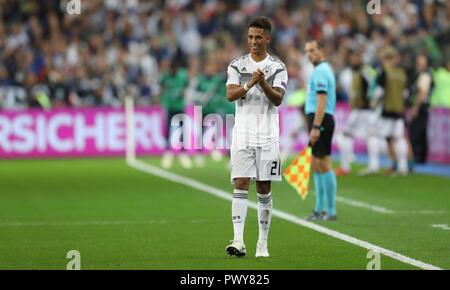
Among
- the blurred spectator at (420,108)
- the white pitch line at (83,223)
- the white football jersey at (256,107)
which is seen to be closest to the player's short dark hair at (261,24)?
the white football jersey at (256,107)

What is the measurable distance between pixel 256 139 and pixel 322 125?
151 inches

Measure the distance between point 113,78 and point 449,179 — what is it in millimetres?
12929

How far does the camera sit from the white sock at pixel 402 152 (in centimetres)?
2359

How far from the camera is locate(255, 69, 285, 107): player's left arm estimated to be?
37.1 ft

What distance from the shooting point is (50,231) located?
1430 cm

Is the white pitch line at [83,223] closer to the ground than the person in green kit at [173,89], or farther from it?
closer to the ground

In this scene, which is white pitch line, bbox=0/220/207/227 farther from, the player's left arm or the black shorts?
the player's left arm

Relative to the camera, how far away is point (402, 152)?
2364 cm

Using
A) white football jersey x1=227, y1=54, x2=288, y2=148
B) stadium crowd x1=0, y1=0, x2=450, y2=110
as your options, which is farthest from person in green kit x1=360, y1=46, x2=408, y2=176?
white football jersey x1=227, y1=54, x2=288, y2=148

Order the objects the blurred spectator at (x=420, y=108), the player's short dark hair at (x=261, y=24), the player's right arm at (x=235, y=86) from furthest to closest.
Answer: the blurred spectator at (x=420, y=108), the player's short dark hair at (x=261, y=24), the player's right arm at (x=235, y=86)

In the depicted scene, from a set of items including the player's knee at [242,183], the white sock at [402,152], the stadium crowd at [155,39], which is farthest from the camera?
the stadium crowd at [155,39]

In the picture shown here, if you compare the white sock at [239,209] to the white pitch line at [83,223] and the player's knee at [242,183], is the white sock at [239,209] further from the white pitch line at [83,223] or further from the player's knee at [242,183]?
the white pitch line at [83,223]

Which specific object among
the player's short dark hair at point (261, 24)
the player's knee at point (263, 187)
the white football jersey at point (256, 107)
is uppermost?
the player's short dark hair at point (261, 24)
